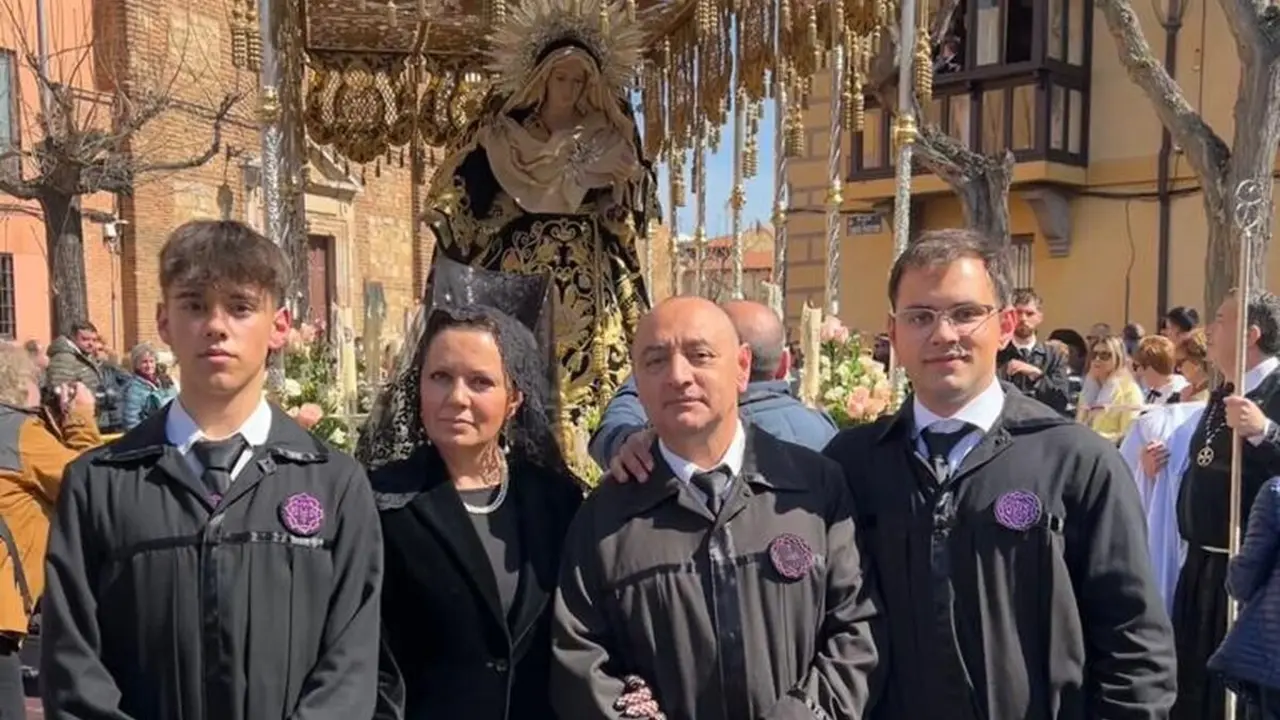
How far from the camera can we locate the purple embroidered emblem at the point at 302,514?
2.39 m

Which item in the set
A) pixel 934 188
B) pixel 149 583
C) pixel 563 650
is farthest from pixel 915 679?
pixel 934 188

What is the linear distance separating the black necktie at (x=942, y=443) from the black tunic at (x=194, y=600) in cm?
124

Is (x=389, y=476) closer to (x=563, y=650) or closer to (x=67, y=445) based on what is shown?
(x=563, y=650)

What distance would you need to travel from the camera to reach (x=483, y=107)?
5.85 meters

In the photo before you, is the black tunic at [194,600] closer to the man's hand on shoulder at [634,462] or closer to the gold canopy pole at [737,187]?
the man's hand on shoulder at [634,462]

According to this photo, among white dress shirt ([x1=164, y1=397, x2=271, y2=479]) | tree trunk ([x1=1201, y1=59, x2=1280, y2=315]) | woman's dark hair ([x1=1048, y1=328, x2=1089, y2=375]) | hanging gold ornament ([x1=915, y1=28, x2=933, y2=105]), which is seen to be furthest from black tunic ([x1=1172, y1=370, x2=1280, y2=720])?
woman's dark hair ([x1=1048, y1=328, x2=1089, y2=375])

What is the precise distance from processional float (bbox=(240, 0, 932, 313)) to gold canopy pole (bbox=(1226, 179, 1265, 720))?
1.65 metres

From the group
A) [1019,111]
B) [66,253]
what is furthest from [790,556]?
[1019,111]

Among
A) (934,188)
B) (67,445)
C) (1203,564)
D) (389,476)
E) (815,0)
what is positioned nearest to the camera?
(389,476)

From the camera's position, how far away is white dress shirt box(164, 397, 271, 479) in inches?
94.7

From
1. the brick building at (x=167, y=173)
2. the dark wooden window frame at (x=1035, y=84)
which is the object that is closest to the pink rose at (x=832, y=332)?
the brick building at (x=167, y=173)

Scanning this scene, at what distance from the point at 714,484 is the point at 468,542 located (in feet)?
1.78

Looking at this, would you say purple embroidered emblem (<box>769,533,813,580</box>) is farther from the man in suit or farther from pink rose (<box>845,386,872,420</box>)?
the man in suit

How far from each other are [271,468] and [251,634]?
Answer: 334 mm
